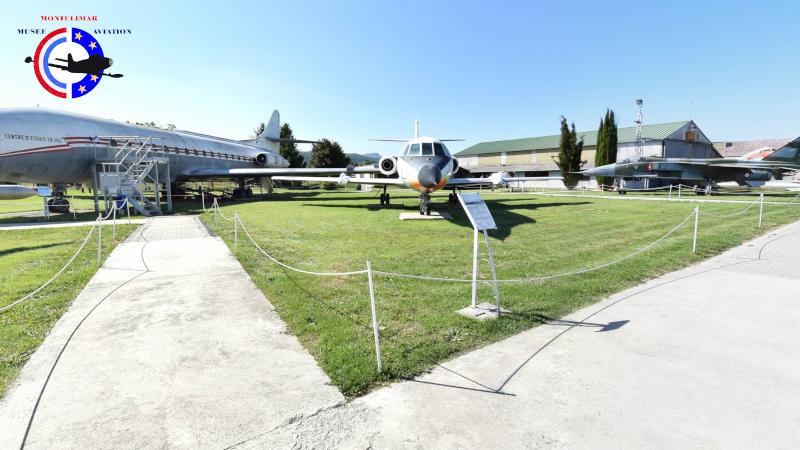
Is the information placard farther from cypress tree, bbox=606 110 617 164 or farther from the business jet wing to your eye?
cypress tree, bbox=606 110 617 164

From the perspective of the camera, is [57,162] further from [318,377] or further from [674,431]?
[674,431]

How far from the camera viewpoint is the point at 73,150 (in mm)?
17797

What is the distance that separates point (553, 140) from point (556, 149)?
395 cm

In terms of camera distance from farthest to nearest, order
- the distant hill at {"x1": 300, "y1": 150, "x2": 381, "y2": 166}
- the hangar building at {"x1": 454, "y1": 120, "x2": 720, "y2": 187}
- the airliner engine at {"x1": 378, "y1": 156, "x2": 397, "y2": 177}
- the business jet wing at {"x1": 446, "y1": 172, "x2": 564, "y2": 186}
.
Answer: the distant hill at {"x1": 300, "y1": 150, "x2": 381, "y2": 166}, the hangar building at {"x1": 454, "y1": 120, "x2": 720, "y2": 187}, the airliner engine at {"x1": 378, "y1": 156, "x2": 397, "y2": 177}, the business jet wing at {"x1": 446, "y1": 172, "x2": 564, "y2": 186}

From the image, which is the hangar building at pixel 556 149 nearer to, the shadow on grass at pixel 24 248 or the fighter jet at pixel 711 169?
the fighter jet at pixel 711 169

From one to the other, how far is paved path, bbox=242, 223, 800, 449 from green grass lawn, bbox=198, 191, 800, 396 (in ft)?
1.33

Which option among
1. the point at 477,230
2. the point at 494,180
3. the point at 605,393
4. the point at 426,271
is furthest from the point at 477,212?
the point at 494,180

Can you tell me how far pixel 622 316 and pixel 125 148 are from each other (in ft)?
77.6

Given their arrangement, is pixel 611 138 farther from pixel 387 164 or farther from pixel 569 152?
pixel 387 164

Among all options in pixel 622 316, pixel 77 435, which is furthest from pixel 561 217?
pixel 77 435

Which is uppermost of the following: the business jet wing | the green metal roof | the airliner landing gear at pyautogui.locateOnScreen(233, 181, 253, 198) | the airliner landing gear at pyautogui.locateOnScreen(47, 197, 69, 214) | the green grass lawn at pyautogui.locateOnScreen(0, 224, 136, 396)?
the green metal roof

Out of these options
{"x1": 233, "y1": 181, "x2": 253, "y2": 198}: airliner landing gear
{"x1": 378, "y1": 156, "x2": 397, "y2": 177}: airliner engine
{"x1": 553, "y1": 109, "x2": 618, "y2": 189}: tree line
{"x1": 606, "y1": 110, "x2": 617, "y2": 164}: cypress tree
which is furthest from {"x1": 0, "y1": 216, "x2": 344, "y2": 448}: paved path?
{"x1": 606, "y1": 110, "x2": 617, "y2": 164}: cypress tree

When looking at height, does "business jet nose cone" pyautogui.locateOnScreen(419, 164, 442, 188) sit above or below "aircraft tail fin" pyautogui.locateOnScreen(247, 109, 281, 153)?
below

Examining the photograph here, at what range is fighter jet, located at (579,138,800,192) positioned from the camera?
29.7m
